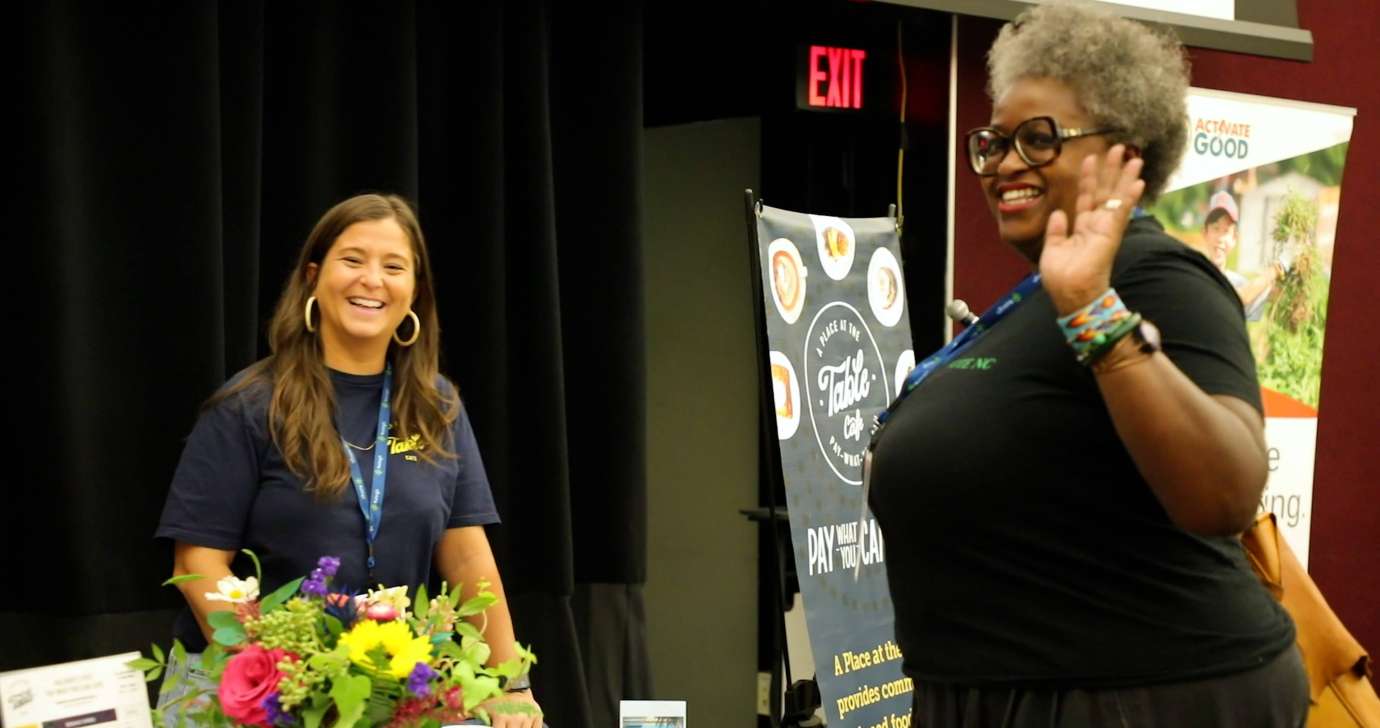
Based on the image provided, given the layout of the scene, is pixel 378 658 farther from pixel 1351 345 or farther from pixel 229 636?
pixel 1351 345

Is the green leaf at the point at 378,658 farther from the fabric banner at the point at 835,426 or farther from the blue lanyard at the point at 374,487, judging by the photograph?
the fabric banner at the point at 835,426

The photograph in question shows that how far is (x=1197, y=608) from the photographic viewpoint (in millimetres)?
1437

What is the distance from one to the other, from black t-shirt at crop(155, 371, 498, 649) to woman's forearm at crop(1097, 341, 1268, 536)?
1.42 meters

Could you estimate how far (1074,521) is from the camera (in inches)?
56.2

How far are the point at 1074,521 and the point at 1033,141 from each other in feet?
1.25

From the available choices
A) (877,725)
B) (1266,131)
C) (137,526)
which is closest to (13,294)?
(137,526)

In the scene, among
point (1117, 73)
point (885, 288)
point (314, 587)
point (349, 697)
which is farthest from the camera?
point (885, 288)

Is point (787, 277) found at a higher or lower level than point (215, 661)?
higher

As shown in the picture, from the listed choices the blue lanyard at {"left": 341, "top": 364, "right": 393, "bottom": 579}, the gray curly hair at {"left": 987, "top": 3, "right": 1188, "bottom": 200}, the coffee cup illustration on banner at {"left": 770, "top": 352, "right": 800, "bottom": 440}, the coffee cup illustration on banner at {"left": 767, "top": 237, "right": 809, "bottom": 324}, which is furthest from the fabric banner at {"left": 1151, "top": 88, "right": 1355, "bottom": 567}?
the gray curly hair at {"left": 987, "top": 3, "right": 1188, "bottom": 200}

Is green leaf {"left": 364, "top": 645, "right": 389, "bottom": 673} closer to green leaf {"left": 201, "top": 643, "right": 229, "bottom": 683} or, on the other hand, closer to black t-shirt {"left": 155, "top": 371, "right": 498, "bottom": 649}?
green leaf {"left": 201, "top": 643, "right": 229, "bottom": 683}

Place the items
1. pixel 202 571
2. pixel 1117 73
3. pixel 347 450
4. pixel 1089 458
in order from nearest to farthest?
pixel 1089 458
pixel 1117 73
pixel 202 571
pixel 347 450

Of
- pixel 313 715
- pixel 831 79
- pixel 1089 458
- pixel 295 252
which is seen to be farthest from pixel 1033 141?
pixel 831 79

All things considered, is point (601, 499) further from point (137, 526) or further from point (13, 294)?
point (13, 294)

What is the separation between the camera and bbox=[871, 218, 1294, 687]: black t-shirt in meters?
1.41
